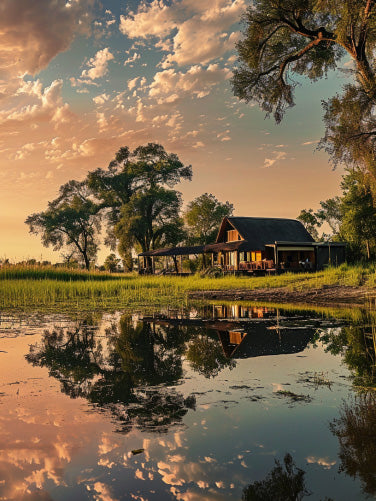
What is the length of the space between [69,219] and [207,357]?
174 feet

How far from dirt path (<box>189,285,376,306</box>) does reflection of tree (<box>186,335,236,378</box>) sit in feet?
29.6

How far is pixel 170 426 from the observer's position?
3.53 m

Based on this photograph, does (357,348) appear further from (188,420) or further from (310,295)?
(310,295)

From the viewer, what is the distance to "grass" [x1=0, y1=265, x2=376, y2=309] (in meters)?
16.4

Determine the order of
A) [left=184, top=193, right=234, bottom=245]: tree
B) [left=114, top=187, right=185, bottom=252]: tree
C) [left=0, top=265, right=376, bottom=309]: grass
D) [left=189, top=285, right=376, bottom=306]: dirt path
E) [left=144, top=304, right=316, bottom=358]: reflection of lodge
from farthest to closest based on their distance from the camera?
[left=184, top=193, right=234, bottom=245]: tree, [left=114, top=187, right=185, bottom=252]: tree, [left=0, top=265, right=376, bottom=309]: grass, [left=189, top=285, right=376, bottom=306]: dirt path, [left=144, top=304, right=316, bottom=358]: reflection of lodge

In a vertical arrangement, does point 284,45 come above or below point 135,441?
above

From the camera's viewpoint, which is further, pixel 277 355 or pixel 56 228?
pixel 56 228

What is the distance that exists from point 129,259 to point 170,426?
50443mm

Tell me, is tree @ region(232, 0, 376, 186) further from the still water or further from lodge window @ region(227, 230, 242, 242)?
lodge window @ region(227, 230, 242, 242)

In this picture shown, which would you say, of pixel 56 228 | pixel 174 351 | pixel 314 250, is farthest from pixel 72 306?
pixel 56 228

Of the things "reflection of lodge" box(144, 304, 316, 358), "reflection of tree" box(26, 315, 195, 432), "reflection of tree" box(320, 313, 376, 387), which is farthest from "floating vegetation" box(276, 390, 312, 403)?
"reflection of lodge" box(144, 304, 316, 358)

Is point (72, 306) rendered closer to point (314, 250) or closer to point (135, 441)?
point (135, 441)

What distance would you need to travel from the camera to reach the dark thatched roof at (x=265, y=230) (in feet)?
136

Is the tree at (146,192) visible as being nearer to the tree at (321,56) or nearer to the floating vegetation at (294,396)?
the tree at (321,56)
